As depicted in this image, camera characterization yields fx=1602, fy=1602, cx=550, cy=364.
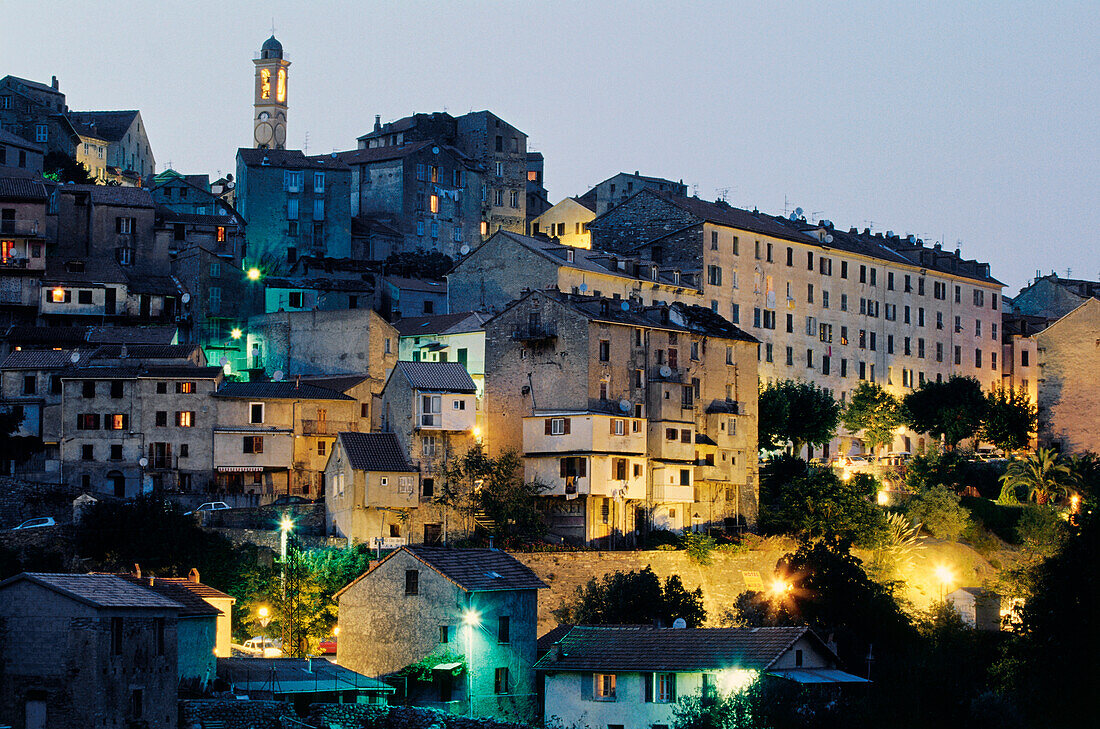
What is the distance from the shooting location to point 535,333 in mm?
66875

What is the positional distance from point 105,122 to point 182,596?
86.5 metres

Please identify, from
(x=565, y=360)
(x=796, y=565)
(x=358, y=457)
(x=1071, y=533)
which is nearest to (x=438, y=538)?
(x=358, y=457)

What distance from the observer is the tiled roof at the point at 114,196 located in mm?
81438

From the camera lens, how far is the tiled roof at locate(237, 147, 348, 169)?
3565 inches

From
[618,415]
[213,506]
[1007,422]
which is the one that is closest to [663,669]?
[618,415]

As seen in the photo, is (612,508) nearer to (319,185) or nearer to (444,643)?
(444,643)

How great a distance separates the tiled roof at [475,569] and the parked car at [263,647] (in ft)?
12.3

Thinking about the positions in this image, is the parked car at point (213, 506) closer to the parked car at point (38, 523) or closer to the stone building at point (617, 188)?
the parked car at point (38, 523)

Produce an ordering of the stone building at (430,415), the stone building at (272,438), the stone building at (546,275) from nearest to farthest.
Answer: the stone building at (430,415), the stone building at (272,438), the stone building at (546,275)

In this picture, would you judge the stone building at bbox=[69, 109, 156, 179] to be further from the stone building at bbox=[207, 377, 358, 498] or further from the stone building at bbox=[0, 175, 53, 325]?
the stone building at bbox=[207, 377, 358, 498]

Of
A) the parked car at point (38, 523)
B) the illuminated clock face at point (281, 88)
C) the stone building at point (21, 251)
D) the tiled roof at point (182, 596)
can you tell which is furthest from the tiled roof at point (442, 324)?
the illuminated clock face at point (281, 88)

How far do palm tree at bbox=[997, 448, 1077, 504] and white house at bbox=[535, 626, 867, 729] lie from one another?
35053 millimetres

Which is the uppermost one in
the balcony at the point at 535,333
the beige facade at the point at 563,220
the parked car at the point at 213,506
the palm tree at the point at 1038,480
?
the beige facade at the point at 563,220

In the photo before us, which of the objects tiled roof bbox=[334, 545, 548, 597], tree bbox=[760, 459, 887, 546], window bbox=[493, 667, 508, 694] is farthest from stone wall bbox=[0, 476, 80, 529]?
tree bbox=[760, 459, 887, 546]
